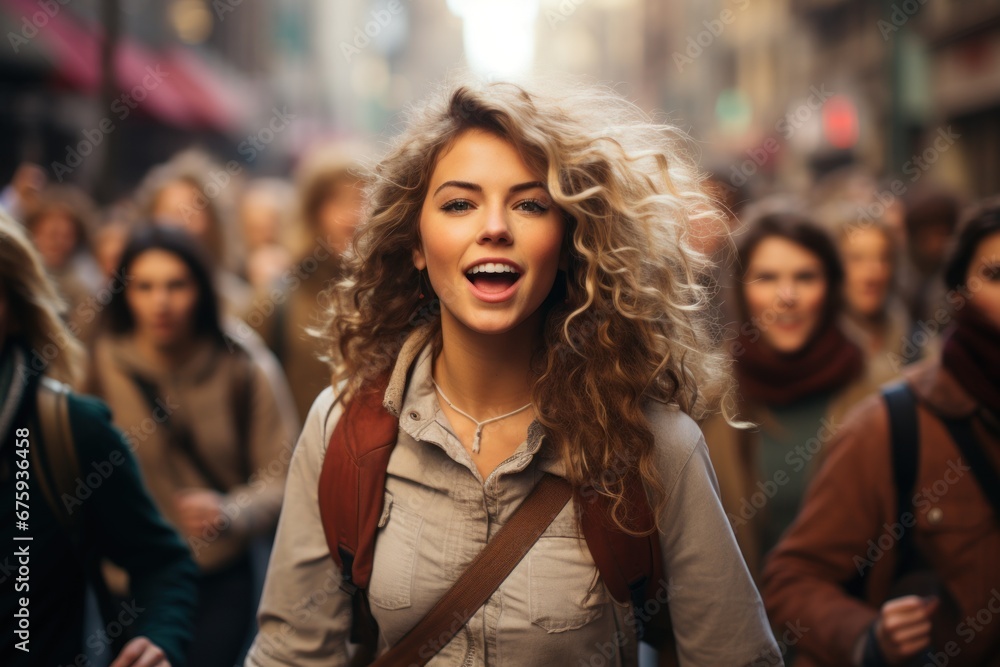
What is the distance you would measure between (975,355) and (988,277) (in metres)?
0.33

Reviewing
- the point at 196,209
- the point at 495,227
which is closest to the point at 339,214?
the point at 196,209

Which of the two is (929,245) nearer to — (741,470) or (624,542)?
(741,470)

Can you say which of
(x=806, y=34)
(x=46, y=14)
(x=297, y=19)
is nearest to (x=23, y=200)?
(x=46, y=14)

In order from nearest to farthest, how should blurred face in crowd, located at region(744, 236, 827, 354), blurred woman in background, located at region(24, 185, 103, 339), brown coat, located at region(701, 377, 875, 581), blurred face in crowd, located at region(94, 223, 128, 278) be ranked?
brown coat, located at region(701, 377, 875, 581), blurred face in crowd, located at region(744, 236, 827, 354), blurred woman in background, located at region(24, 185, 103, 339), blurred face in crowd, located at region(94, 223, 128, 278)

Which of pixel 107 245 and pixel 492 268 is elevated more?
pixel 492 268

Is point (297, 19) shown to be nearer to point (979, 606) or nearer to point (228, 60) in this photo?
point (228, 60)

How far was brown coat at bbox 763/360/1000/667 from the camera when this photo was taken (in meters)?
3.37

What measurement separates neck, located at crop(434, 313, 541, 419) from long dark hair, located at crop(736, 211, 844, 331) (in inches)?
108

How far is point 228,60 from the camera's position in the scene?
37.2 meters

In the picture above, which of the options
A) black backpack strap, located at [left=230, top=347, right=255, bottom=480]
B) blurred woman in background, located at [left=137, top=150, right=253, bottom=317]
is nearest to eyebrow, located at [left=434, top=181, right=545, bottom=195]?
black backpack strap, located at [left=230, top=347, right=255, bottom=480]

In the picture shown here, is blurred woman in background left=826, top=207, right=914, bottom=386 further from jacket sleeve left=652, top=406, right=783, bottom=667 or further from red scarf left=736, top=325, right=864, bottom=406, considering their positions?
jacket sleeve left=652, top=406, right=783, bottom=667

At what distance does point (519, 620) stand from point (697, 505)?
1.65 feet

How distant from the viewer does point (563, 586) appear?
2578mm

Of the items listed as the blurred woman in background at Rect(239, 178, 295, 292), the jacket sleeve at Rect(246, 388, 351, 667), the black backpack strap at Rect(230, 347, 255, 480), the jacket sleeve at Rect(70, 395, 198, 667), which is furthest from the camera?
the blurred woman in background at Rect(239, 178, 295, 292)
